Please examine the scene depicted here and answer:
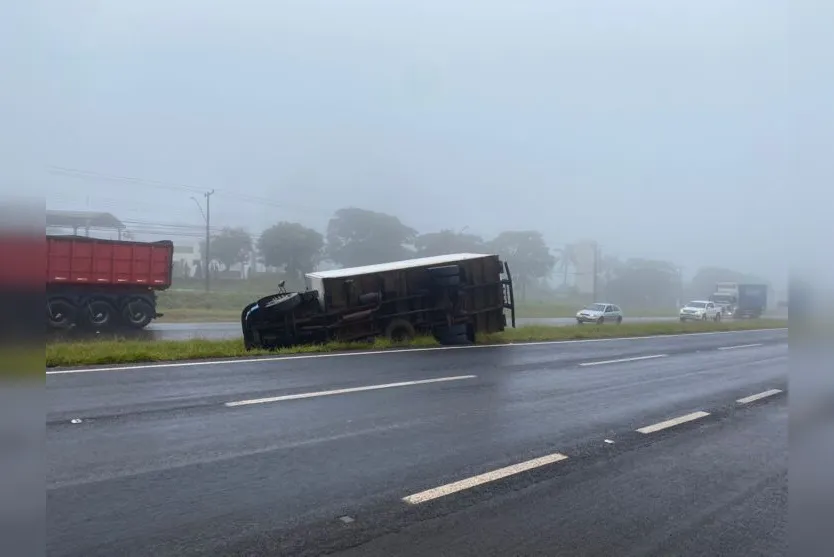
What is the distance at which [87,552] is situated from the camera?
160 inches

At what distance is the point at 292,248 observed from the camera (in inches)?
1690

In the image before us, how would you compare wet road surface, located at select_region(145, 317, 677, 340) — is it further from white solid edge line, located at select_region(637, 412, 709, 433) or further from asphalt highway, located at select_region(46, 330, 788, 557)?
white solid edge line, located at select_region(637, 412, 709, 433)

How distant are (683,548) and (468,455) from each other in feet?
8.10

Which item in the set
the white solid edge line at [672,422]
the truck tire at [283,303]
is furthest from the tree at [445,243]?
the white solid edge line at [672,422]

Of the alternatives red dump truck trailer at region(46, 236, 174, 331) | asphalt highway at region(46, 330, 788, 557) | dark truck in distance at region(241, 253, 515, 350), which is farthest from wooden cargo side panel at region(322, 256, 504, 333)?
red dump truck trailer at region(46, 236, 174, 331)

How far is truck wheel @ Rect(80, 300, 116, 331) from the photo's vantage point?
22.5 metres

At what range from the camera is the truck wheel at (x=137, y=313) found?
2361 cm

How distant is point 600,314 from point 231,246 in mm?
23528

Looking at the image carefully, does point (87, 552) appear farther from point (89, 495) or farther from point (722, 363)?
point (722, 363)

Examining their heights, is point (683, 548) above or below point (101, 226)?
below

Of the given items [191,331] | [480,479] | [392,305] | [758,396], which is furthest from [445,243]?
[480,479]

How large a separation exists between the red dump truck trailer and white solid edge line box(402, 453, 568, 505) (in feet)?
61.0

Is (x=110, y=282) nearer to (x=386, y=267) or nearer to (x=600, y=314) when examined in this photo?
(x=386, y=267)

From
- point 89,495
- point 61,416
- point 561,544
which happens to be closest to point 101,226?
point 61,416
